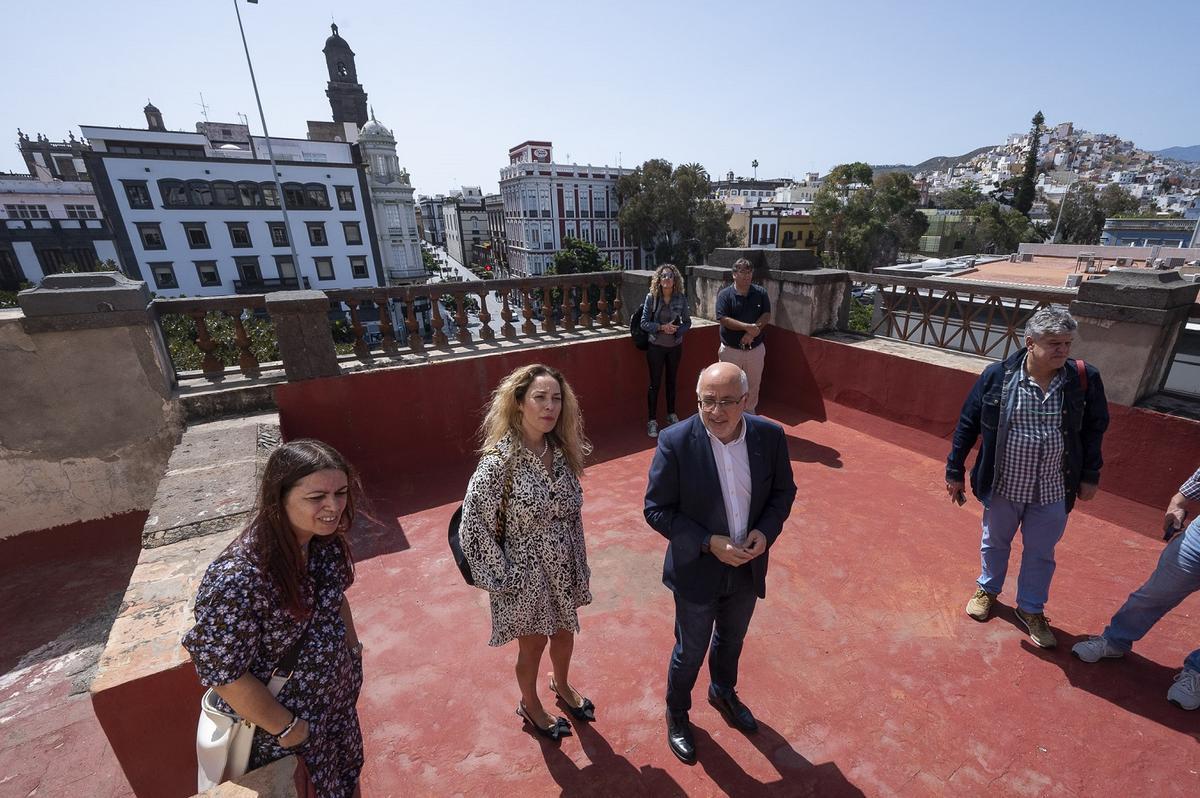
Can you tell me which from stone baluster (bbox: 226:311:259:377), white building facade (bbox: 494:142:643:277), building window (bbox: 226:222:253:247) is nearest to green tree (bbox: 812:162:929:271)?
white building facade (bbox: 494:142:643:277)

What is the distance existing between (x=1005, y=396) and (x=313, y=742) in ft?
10.9

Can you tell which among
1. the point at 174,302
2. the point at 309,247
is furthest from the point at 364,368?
the point at 309,247

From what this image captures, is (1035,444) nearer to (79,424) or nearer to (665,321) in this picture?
(665,321)

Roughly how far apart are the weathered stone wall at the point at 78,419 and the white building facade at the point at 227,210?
92.5ft

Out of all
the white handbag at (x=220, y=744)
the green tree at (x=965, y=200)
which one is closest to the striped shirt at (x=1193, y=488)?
the white handbag at (x=220, y=744)

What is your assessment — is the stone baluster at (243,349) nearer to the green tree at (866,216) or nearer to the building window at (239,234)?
the building window at (239,234)

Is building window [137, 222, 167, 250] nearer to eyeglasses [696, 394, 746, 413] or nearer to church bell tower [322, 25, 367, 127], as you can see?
church bell tower [322, 25, 367, 127]

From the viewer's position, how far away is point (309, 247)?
108ft

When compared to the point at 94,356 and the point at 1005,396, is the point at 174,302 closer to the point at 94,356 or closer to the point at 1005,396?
the point at 94,356

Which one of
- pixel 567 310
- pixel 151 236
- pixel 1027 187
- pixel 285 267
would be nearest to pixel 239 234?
pixel 285 267

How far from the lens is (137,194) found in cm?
2886

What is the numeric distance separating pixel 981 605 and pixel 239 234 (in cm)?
3935

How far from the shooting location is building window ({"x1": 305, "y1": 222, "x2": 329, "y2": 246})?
107 ft

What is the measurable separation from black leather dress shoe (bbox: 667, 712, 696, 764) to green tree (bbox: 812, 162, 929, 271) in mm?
40196
